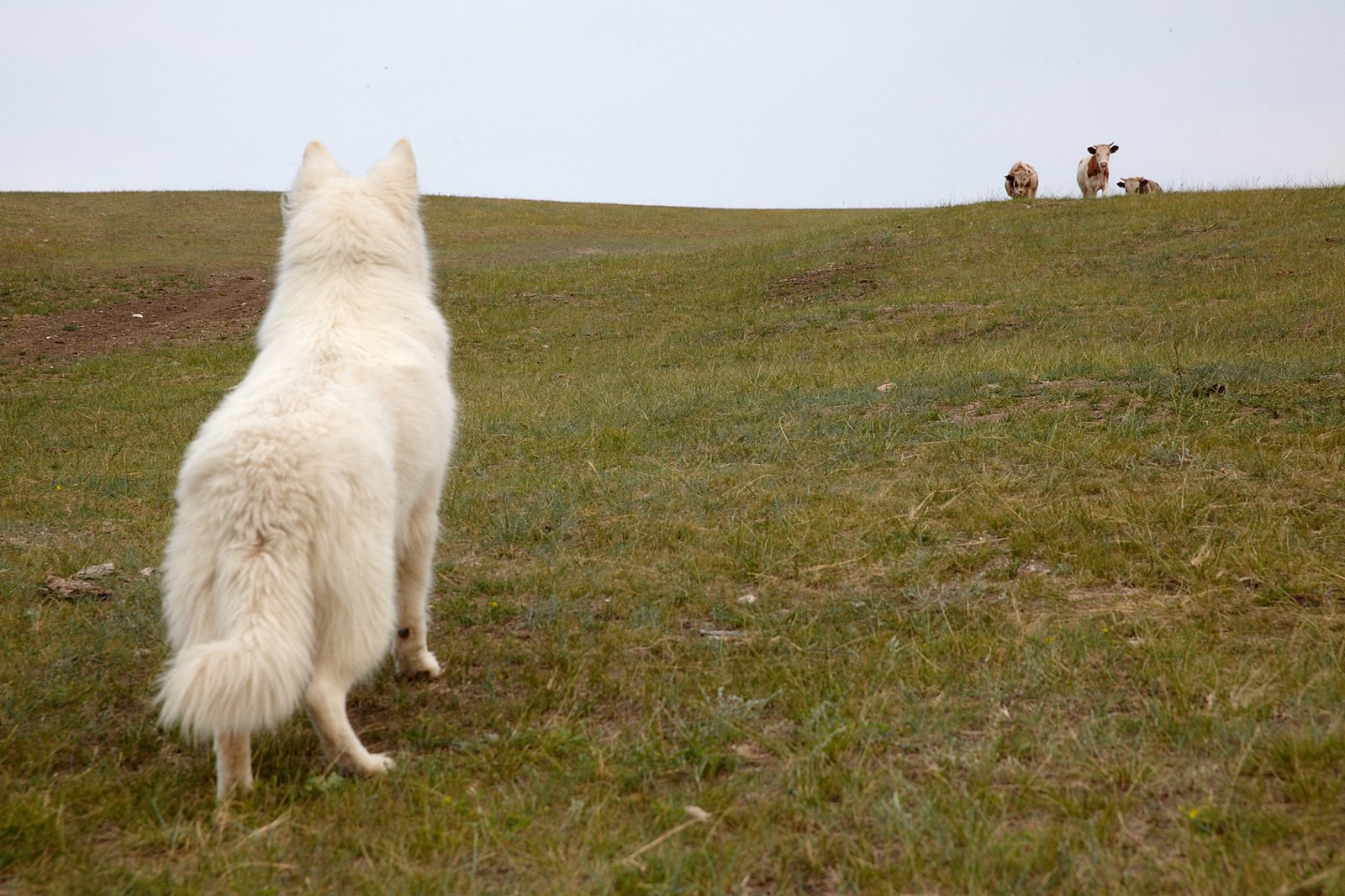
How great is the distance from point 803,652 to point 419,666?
1.56 m

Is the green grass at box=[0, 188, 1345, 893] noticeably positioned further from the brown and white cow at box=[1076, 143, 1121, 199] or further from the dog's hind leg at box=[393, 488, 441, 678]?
the brown and white cow at box=[1076, 143, 1121, 199]

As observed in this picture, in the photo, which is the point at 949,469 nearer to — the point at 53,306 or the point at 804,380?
the point at 804,380

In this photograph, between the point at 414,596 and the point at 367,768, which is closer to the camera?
the point at 367,768

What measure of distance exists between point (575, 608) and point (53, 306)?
1991 cm

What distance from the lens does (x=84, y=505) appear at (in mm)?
7430

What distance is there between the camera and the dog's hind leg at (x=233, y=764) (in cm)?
310

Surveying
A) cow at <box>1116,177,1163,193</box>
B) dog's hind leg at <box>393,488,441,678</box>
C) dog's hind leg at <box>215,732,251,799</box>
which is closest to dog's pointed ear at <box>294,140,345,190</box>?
dog's hind leg at <box>393,488,441,678</box>

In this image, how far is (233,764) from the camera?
3121mm

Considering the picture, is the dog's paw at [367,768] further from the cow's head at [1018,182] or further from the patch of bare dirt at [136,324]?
the cow's head at [1018,182]

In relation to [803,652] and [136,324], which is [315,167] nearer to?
[803,652]

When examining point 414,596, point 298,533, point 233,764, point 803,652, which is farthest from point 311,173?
point 803,652

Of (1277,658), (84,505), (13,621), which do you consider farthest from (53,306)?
(1277,658)

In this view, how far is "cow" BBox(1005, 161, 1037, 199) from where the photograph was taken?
1065 inches

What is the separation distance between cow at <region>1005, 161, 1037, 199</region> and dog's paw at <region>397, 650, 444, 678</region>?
2595cm
